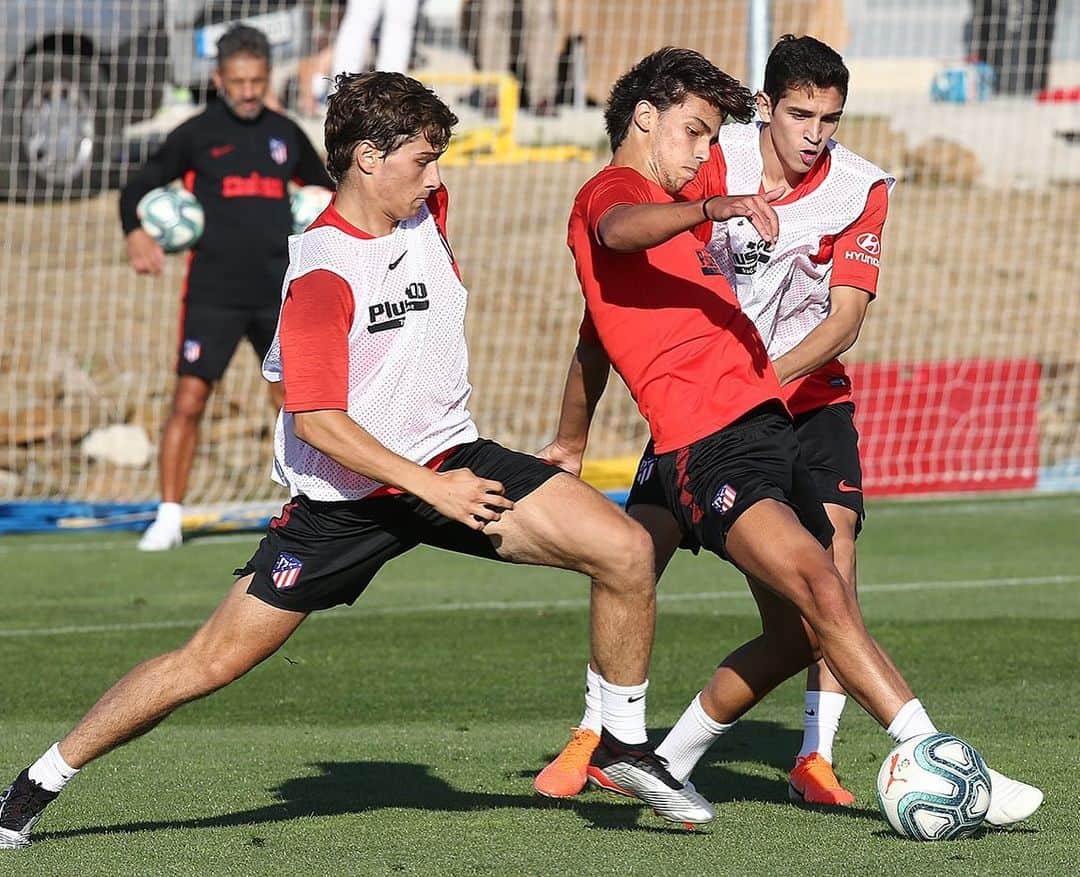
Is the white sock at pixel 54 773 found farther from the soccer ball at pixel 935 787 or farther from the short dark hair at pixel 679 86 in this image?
the short dark hair at pixel 679 86

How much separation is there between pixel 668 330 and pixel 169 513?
21.3ft

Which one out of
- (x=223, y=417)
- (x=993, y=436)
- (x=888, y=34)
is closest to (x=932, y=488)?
(x=993, y=436)

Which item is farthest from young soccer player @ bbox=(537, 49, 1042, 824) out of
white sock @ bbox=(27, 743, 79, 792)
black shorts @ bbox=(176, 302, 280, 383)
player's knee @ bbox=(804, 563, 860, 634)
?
black shorts @ bbox=(176, 302, 280, 383)

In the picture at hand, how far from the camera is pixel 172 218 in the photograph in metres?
11.4

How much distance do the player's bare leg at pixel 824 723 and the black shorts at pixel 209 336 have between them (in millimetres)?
5789

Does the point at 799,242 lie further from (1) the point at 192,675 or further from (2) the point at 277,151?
(2) the point at 277,151

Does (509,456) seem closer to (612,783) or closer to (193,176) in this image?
(612,783)

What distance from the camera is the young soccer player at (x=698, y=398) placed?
197 inches

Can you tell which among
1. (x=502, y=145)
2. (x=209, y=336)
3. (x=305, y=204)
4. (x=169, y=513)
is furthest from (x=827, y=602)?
(x=502, y=145)

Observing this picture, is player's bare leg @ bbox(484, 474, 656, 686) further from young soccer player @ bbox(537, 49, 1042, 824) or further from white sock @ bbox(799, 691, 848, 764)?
white sock @ bbox(799, 691, 848, 764)

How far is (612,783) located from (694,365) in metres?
1.18

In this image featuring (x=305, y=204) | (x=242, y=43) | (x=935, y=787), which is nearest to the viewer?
(x=935, y=787)

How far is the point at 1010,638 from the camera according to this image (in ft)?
28.1

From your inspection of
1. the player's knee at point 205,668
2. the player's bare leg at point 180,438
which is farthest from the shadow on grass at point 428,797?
the player's bare leg at point 180,438
